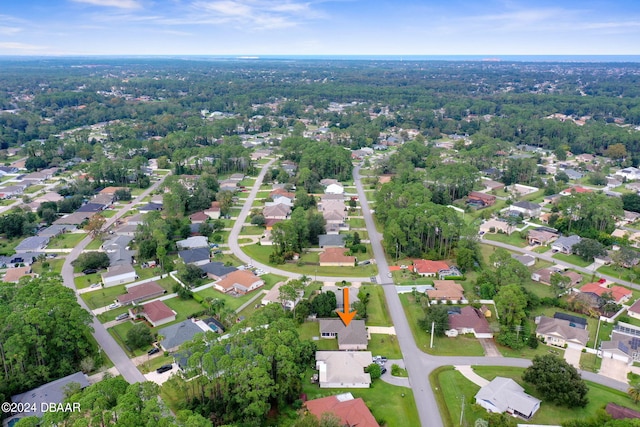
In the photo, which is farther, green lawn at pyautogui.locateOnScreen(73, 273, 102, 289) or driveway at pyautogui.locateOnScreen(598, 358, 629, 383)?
A: green lawn at pyautogui.locateOnScreen(73, 273, 102, 289)

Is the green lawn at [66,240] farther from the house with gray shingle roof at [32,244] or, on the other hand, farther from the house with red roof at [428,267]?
the house with red roof at [428,267]

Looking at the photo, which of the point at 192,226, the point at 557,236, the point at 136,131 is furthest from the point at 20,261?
the point at 136,131

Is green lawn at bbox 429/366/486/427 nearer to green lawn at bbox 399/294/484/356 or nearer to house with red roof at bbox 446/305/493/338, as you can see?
green lawn at bbox 399/294/484/356

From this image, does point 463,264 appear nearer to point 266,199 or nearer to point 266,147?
point 266,199

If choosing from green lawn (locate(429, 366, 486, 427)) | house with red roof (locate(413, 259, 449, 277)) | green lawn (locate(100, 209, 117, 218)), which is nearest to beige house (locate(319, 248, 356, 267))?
house with red roof (locate(413, 259, 449, 277))

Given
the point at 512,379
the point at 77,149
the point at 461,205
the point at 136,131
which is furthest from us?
the point at 136,131

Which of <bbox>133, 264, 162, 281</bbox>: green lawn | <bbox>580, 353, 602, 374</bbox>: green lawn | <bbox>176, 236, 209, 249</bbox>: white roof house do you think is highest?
<bbox>176, 236, 209, 249</bbox>: white roof house
